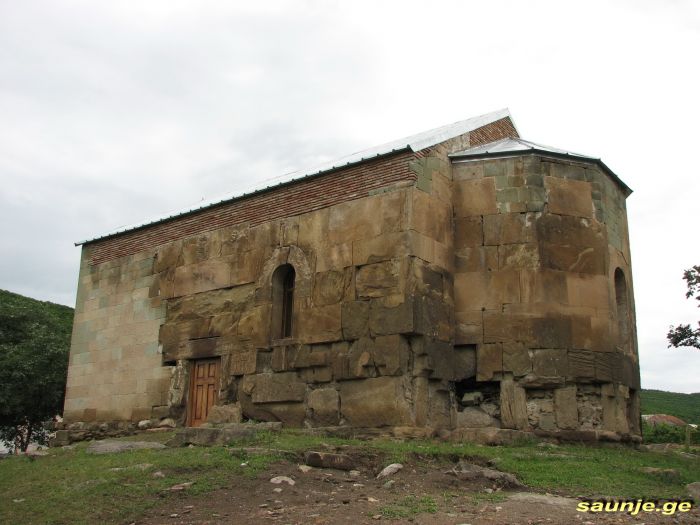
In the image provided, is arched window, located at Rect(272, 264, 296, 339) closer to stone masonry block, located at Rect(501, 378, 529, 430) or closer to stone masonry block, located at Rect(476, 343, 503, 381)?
stone masonry block, located at Rect(476, 343, 503, 381)

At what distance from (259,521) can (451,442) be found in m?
5.20

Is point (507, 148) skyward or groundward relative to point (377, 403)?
skyward

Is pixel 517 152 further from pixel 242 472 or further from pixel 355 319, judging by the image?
pixel 242 472

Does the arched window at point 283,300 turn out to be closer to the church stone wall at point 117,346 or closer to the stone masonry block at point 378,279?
the stone masonry block at point 378,279

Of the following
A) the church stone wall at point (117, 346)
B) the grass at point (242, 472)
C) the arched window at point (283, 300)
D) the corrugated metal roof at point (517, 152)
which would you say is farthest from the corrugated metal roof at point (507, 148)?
the church stone wall at point (117, 346)

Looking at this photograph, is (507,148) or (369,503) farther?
(507,148)

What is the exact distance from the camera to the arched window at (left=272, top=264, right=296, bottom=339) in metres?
14.6

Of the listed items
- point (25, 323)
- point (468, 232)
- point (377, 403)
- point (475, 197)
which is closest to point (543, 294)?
point (468, 232)

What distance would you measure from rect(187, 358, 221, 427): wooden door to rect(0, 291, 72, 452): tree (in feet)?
27.5

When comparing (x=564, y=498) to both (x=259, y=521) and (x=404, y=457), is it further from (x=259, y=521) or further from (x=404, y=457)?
(x=259, y=521)

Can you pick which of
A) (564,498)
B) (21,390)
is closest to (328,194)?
(564,498)

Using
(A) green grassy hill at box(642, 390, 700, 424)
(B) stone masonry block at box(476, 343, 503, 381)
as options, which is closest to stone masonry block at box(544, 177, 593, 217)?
(B) stone masonry block at box(476, 343, 503, 381)

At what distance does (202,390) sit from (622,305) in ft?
29.3

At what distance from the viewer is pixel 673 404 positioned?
3525 centimetres
